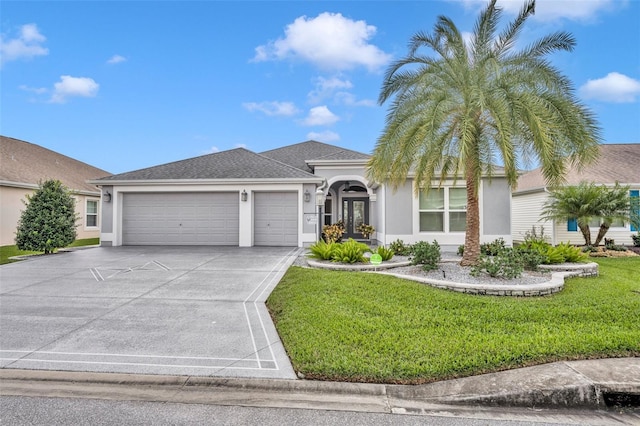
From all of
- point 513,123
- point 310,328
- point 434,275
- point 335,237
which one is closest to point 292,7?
point 335,237

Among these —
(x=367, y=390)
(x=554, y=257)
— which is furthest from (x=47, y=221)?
(x=554, y=257)

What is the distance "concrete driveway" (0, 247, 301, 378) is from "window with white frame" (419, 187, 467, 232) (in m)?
6.13

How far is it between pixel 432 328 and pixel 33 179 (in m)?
19.4

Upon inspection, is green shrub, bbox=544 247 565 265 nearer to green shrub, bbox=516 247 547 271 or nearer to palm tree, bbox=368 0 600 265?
green shrub, bbox=516 247 547 271

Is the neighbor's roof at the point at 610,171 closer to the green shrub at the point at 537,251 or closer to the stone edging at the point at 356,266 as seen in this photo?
the green shrub at the point at 537,251

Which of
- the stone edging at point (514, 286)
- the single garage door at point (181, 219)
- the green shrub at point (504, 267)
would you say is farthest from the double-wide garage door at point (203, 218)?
the green shrub at point (504, 267)

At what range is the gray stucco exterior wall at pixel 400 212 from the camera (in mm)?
12859

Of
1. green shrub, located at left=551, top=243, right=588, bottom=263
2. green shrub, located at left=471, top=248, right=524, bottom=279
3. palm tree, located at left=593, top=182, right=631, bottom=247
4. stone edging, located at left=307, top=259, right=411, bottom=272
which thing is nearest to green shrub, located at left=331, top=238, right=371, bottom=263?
stone edging, located at left=307, top=259, right=411, bottom=272

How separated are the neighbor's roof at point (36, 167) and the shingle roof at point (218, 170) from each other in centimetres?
482

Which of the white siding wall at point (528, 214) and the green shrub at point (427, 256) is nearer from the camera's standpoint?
the green shrub at point (427, 256)

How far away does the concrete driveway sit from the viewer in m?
3.86

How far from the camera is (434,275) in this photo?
7797 mm

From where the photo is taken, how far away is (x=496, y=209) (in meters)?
12.6

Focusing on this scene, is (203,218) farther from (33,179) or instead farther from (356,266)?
(33,179)
